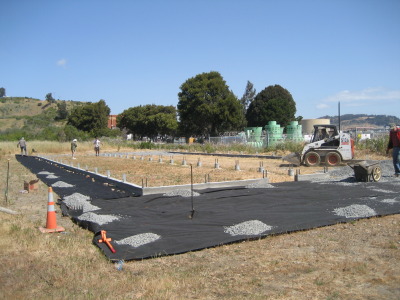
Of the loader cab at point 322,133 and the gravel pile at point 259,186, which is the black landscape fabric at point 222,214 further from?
the loader cab at point 322,133

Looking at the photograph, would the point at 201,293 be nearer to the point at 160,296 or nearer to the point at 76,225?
the point at 160,296

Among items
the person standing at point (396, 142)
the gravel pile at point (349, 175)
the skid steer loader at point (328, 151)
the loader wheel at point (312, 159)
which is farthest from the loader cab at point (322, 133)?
the person standing at point (396, 142)

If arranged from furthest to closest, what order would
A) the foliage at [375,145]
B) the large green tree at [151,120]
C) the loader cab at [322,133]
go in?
the large green tree at [151,120], the foliage at [375,145], the loader cab at [322,133]

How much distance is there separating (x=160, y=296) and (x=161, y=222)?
3224 millimetres

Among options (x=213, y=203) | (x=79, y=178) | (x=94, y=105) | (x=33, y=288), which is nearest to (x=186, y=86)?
(x=94, y=105)

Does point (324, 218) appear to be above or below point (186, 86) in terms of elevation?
below

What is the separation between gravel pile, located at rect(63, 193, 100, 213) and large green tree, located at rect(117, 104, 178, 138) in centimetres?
5718

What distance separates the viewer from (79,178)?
14680 millimetres

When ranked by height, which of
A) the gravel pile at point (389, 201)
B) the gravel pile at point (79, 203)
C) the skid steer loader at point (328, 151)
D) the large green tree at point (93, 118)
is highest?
the large green tree at point (93, 118)

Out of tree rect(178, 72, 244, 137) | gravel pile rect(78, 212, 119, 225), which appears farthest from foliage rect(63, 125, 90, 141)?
gravel pile rect(78, 212, 119, 225)

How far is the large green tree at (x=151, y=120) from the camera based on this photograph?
67.9 meters

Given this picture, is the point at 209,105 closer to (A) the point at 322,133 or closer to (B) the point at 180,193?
(A) the point at 322,133

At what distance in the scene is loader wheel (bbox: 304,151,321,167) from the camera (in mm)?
17344

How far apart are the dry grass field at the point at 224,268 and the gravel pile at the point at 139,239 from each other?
0.43 metres
